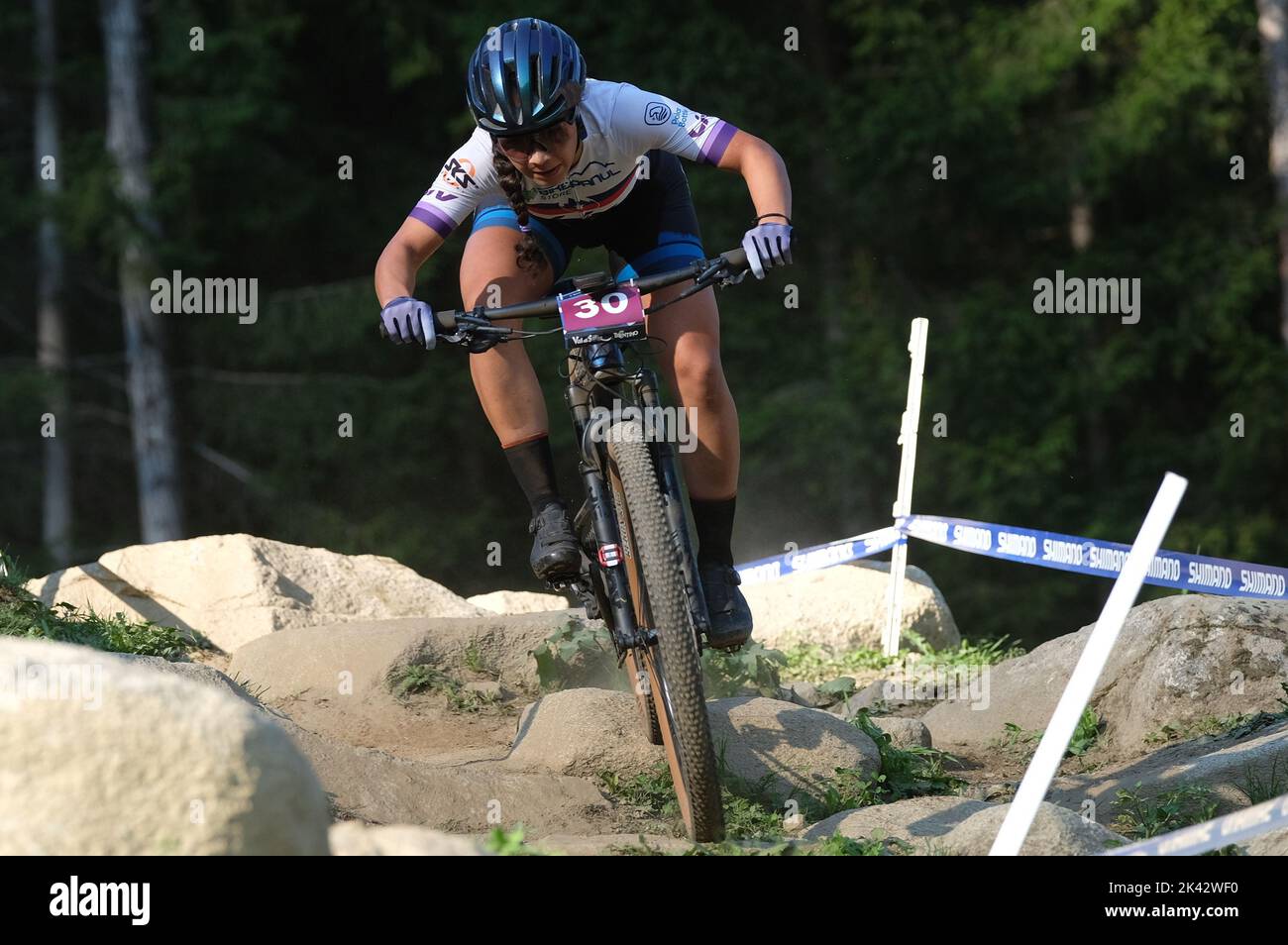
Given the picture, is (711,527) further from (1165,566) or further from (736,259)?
(1165,566)

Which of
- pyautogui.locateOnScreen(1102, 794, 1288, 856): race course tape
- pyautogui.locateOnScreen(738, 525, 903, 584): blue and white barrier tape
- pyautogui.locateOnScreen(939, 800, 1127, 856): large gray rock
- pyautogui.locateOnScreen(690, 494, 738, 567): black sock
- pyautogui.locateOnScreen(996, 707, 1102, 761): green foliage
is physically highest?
pyautogui.locateOnScreen(690, 494, 738, 567): black sock

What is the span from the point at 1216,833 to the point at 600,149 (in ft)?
8.47

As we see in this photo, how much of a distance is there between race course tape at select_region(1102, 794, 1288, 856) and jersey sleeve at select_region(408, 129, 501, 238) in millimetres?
2617

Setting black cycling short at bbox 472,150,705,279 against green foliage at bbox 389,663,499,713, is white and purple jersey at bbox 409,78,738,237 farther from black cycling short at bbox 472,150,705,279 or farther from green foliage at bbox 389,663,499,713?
green foliage at bbox 389,663,499,713

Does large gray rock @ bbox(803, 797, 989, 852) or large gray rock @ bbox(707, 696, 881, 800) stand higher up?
large gray rock @ bbox(707, 696, 881, 800)

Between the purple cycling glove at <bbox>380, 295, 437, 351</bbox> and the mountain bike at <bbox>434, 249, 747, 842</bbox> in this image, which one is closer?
the mountain bike at <bbox>434, 249, 747, 842</bbox>

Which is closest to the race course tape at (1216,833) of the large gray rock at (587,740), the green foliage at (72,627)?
the large gray rock at (587,740)

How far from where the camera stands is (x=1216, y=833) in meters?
3.00

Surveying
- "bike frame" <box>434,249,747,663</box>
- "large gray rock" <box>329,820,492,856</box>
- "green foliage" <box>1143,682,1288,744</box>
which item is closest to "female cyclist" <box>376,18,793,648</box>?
"bike frame" <box>434,249,747,663</box>

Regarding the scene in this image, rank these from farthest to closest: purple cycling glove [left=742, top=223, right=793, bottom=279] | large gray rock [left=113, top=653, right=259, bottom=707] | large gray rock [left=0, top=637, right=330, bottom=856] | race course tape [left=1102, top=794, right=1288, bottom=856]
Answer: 1. large gray rock [left=113, top=653, right=259, bottom=707]
2. purple cycling glove [left=742, top=223, right=793, bottom=279]
3. race course tape [left=1102, top=794, right=1288, bottom=856]
4. large gray rock [left=0, top=637, right=330, bottom=856]

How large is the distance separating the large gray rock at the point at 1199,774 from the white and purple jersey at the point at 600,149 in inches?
88.6

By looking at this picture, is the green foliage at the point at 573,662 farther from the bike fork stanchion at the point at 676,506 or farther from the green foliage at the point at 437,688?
the bike fork stanchion at the point at 676,506

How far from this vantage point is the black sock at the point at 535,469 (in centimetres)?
467

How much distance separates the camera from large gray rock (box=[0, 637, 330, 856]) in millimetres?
2736
